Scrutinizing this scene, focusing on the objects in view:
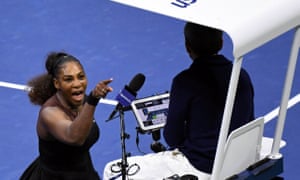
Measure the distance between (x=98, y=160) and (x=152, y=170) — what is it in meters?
2.14

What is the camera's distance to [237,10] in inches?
190

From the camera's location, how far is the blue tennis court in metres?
8.44

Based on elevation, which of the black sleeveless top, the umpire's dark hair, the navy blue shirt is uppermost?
the umpire's dark hair

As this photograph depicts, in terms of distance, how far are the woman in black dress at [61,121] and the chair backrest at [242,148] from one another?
106 cm

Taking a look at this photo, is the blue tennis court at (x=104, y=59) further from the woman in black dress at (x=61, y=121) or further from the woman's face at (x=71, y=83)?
the woman's face at (x=71, y=83)

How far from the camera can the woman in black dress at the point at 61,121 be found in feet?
18.8

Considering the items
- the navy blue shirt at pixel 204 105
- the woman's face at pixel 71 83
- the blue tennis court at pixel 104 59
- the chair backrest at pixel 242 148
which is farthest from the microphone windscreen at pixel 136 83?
the blue tennis court at pixel 104 59

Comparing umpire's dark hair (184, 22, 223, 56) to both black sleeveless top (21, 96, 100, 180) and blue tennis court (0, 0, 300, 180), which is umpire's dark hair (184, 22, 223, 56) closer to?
black sleeveless top (21, 96, 100, 180)

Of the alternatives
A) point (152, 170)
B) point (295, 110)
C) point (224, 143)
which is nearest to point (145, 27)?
point (295, 110)

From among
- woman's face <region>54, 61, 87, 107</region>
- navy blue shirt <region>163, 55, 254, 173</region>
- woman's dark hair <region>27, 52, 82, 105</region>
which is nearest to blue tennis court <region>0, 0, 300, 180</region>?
woman's dark hair <region>27, 52, 82, 105</region>

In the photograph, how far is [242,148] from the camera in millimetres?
5434

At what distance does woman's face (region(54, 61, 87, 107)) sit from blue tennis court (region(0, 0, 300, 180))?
2324mm

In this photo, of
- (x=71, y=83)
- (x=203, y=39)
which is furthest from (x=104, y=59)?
(x=203, y=39)

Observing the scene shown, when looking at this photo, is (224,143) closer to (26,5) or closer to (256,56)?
(256,56)
